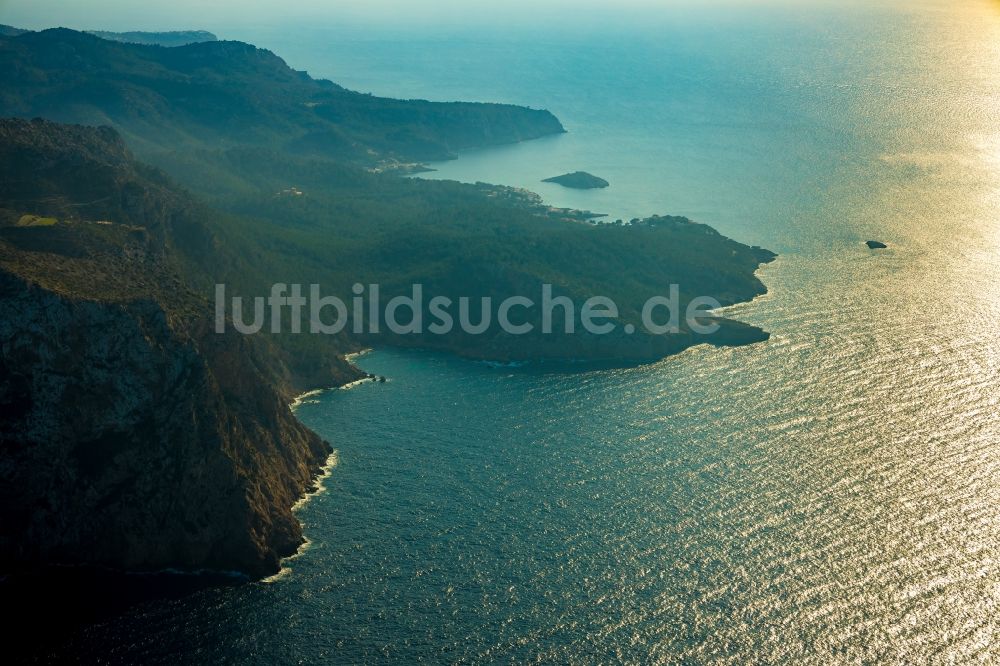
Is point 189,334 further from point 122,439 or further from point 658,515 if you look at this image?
point 658,515

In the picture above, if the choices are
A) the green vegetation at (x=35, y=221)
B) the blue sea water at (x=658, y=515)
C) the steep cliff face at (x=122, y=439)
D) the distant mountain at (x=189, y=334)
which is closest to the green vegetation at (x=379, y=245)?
the distant mountain at (x=189, y=334)

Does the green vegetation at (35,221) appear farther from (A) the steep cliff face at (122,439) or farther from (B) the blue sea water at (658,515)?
(B) the blue sea water at (658,515)

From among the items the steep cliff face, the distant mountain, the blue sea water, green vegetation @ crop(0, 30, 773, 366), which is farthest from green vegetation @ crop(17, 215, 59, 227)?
the blue sea water

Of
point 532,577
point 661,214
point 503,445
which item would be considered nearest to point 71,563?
point 532,577

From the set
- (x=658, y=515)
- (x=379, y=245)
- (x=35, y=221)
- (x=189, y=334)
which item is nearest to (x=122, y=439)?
(x=189, y=334)

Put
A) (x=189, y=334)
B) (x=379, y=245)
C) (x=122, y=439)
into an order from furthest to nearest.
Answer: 1. (x=379, y=245)
2. (x=189, y=334)
3. (x=122, y=439)

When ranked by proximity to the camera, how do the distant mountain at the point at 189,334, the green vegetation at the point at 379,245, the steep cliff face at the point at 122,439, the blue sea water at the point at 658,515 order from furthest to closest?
the green vegetation at the point at 379,245, the distant mountain at the point at 189,334, the steep cliff face at the point at 122,439, the blue sea water at the point at 658,515

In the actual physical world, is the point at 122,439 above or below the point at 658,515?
above

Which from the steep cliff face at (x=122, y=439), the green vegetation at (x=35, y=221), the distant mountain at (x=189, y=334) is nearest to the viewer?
the steep cliff face at (x=122, y=439)

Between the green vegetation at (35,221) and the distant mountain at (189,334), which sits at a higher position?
the green vegetation at (35,221)

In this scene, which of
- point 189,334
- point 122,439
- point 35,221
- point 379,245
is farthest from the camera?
point 379,245

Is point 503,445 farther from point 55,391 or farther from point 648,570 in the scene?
point 55,391
